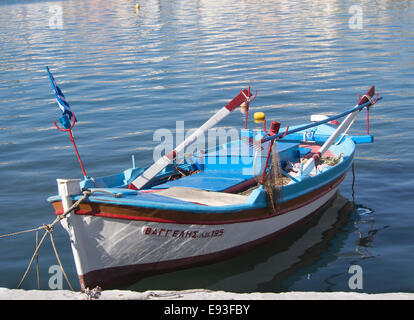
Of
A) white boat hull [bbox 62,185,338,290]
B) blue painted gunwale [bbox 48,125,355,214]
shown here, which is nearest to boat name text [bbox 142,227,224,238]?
white boat hull [bbox 62,185,338,290]

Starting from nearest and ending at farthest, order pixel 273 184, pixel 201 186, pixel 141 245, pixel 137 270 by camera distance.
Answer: pixel 141 245 < pixel 137 270 < pixel 273 184 < pixel 201 186

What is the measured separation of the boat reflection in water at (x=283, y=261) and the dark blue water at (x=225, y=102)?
27 millimetres

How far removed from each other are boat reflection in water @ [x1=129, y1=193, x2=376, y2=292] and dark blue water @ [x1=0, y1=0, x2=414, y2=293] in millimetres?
27

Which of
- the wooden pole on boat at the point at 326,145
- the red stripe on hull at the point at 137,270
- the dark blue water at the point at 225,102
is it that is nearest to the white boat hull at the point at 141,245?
the red stripe on hull at the point at 137,270

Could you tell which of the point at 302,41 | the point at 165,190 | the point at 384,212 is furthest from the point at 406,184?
the point at 302,41

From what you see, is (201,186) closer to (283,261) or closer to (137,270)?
(283,261)

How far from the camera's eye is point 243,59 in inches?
1265

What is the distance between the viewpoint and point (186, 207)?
368 inches

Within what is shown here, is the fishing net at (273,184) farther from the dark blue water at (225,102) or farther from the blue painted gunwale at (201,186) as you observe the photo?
the dark blue water at (225,102)

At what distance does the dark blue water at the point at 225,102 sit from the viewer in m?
10.9

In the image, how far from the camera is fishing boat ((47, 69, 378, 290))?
29.4ft

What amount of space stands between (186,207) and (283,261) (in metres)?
2.74

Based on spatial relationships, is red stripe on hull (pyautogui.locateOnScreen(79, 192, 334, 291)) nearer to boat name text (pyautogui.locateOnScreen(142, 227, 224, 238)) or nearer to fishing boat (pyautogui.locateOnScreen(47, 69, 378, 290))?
fishing boat (pyautogui.locateOnScreen(47, 69, 378, 290))

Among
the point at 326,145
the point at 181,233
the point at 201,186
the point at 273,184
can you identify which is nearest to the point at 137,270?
the point at 181,233
